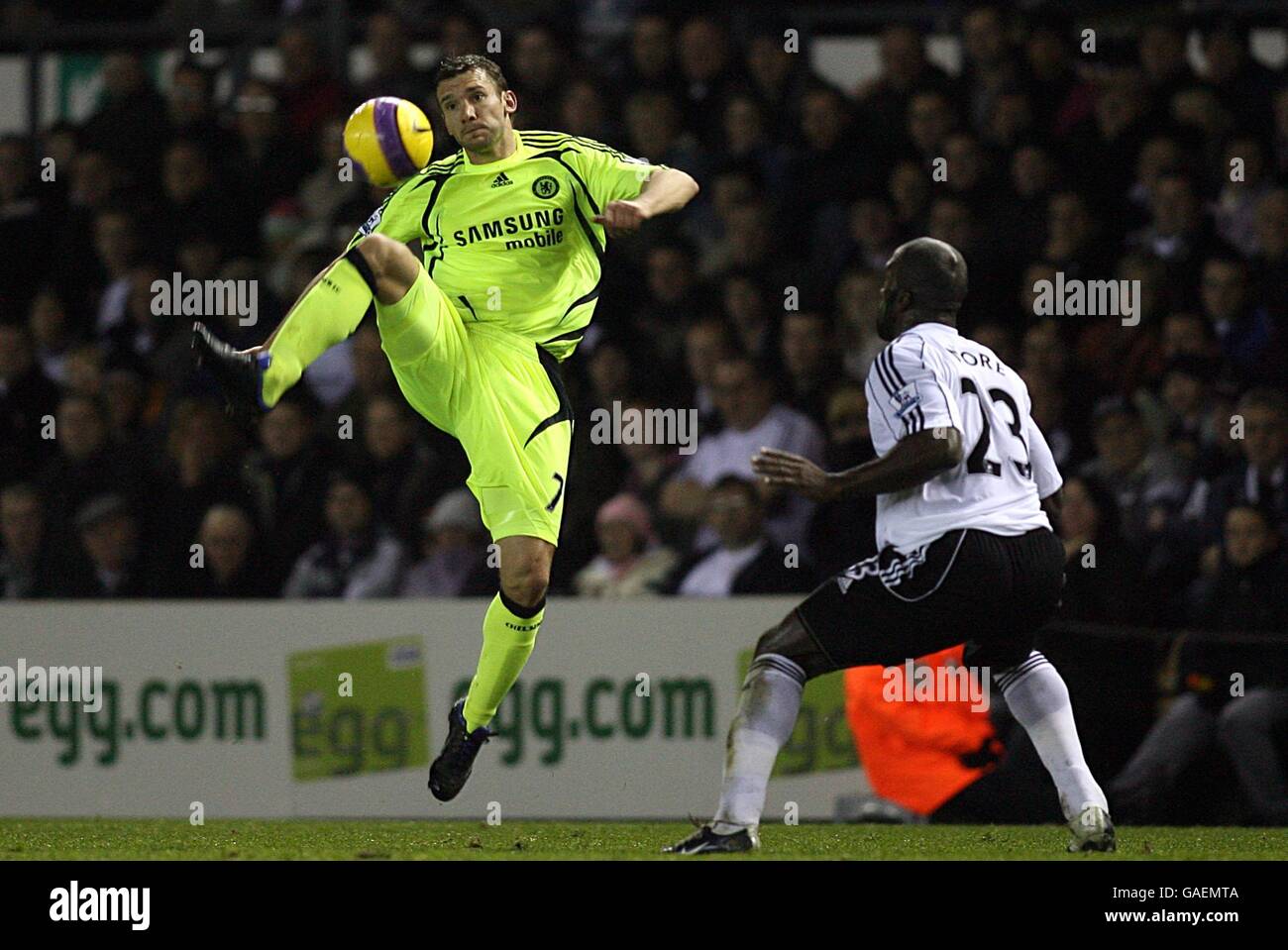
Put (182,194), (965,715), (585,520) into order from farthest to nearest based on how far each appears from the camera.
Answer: (182,194), (585,520), (965,715)

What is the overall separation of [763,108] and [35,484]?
4919 mm

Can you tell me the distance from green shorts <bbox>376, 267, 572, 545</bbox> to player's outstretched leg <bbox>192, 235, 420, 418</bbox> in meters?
0.51

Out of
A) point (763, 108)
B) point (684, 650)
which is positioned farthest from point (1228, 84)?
point (684, 650)

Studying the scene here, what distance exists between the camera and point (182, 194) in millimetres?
13672

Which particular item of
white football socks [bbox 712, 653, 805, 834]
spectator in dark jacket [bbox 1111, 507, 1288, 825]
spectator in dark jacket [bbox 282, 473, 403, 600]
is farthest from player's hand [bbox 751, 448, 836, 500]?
spectator in dark jacket [bbox 282, 473, 403, 600]

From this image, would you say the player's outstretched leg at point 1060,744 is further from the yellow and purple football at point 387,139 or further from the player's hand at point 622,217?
the yellow and purple football at point 387,139

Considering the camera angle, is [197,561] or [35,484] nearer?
[197,561]

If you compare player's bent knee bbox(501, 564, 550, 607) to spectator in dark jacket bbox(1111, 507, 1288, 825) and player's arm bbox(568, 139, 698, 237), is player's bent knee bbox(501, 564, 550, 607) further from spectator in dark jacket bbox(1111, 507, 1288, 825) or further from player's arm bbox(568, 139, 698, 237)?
spectator in dark jacket bbox(1111, 507, 1288, 825)

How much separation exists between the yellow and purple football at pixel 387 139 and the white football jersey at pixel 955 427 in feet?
7.20

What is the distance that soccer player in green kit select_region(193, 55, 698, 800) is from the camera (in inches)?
295

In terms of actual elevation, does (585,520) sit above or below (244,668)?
above

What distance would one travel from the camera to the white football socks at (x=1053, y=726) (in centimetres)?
658

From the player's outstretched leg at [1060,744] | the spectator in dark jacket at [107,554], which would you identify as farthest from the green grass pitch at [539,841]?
the spectator in dark jacket at [107,554]

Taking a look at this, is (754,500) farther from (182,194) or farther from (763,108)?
(182,194)
